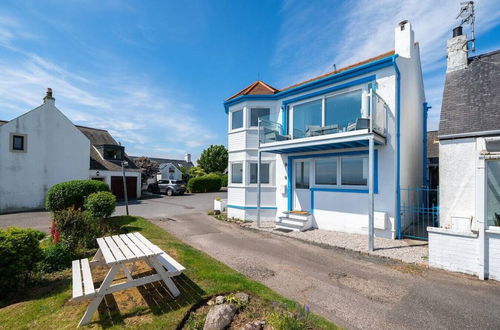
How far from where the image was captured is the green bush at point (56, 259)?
530cm

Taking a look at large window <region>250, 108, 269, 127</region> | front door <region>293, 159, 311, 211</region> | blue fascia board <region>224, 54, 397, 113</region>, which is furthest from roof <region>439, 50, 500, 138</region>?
large window <region>250, 108, 269, 127</region>

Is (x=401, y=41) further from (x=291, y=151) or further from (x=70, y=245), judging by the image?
(x=70, y=245)

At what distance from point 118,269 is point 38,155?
20.2 m

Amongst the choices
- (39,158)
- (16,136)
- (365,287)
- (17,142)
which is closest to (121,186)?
(39,158)

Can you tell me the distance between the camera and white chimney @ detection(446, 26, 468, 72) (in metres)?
9.24

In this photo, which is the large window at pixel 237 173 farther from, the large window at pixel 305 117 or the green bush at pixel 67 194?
the green bush at pixel 67 194

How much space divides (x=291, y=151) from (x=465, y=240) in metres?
6.70

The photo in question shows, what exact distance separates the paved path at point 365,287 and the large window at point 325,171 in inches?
133

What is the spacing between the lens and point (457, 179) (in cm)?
734

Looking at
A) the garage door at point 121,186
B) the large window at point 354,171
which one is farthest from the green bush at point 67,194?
the garage door at point 121,186

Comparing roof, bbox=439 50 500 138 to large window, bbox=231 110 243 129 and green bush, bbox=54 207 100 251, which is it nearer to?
large window, bbox=231 110 243 129

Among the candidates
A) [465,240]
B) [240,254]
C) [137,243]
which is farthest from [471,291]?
[137,243]

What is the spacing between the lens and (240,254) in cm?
675

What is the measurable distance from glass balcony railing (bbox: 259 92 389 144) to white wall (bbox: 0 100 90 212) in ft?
59.0
